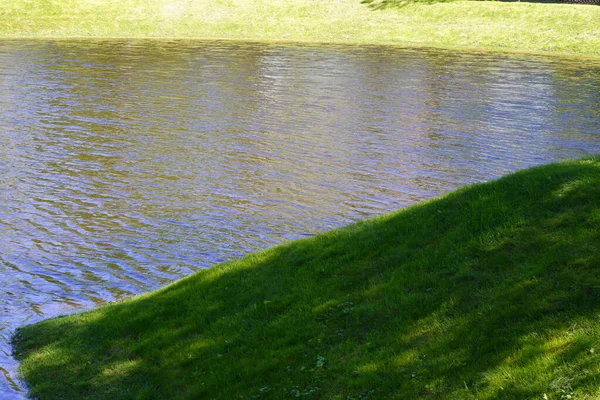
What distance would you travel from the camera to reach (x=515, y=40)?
49.9 meters

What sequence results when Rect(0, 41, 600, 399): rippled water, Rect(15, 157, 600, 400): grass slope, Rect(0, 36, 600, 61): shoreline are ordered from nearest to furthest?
Rect(15, 157, 600, 400): grass slope, Rect(0, 41, 600, 399): rippled water, Rect(0, 36, 600, 61): shoreline

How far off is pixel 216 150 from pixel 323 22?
3629 cm

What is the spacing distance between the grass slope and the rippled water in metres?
1.36

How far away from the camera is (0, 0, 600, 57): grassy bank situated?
4994cm

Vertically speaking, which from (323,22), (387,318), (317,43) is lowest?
(317,43)

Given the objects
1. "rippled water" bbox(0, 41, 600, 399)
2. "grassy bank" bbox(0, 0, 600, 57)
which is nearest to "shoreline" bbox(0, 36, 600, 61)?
"grassy bank" bbox(0, 0, 600, 57)

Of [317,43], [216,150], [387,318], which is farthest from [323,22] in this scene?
[387,318]

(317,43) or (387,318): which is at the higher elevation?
(387,318)

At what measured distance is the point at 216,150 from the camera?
20656mm

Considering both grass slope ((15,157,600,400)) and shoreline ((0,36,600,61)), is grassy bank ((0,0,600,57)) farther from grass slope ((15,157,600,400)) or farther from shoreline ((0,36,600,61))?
grass slope ((15,157,600,400))

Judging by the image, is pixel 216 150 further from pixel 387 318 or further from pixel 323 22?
pixel 323 22

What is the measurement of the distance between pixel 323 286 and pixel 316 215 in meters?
6.44

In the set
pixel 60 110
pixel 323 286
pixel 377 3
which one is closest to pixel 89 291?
pixel 323 286

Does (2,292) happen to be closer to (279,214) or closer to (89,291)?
(89,291)
